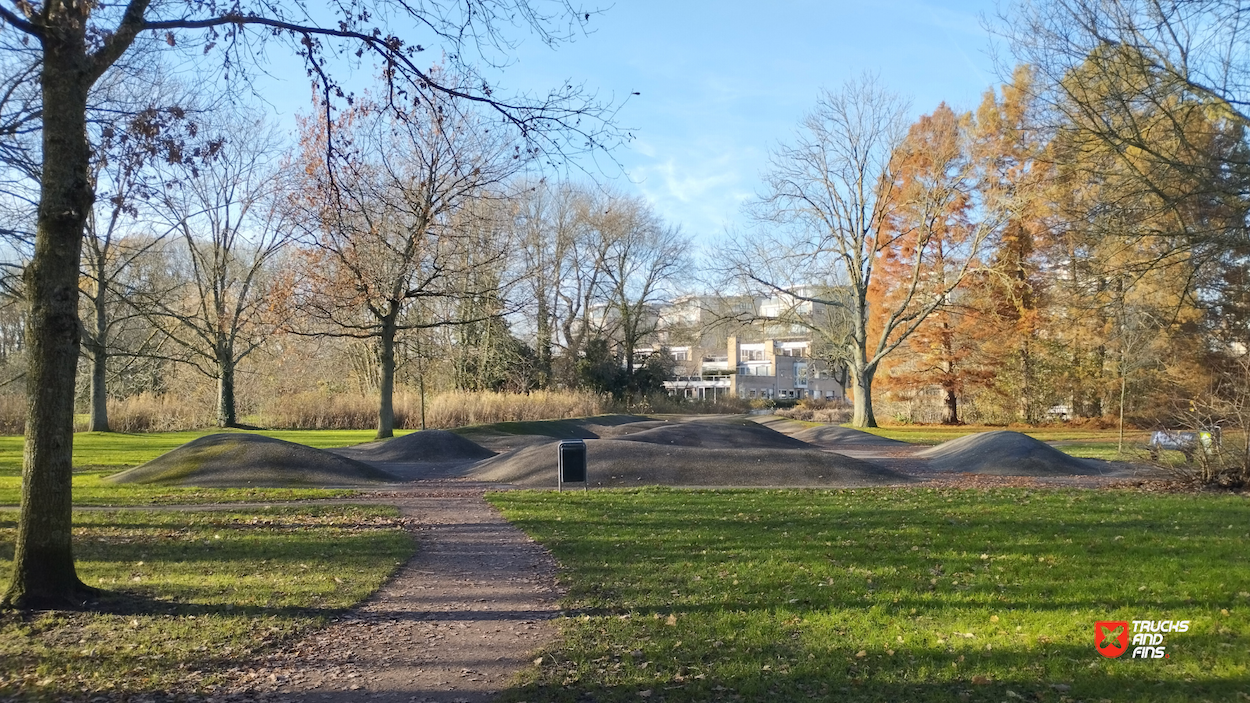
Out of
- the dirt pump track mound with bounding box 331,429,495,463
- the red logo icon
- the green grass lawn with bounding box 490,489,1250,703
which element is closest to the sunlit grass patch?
the green grass lawn with bounding box 490,489,1250,703

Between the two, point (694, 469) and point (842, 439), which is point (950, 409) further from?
point (694, 469)

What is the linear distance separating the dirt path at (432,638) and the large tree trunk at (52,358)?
7.22 ft

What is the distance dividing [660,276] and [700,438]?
2911 cm

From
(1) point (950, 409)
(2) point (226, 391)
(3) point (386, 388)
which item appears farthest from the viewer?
(1) point (950, 409)

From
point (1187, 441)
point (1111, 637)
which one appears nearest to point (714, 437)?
point (1187, 441)

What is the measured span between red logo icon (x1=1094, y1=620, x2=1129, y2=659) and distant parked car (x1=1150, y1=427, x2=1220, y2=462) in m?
9.91

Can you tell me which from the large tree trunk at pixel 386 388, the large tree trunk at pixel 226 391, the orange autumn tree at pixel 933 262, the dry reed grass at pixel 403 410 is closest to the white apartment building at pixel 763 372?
the orange autumn tree at pixel 933 262

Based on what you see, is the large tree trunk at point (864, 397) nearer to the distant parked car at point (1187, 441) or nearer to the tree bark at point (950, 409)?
the tree bark at point (950, 409)

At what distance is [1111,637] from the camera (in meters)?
5.05

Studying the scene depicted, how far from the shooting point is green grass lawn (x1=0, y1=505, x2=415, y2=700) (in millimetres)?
4789

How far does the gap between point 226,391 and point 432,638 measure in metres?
31.6

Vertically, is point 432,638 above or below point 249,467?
below

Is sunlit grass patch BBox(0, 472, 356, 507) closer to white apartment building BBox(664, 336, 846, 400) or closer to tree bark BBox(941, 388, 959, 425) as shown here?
tree bark BBox(941, 388, 959, 425)

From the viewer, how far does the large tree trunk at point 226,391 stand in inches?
1314
